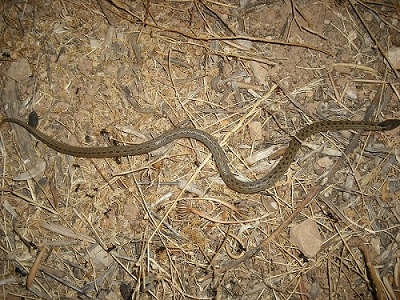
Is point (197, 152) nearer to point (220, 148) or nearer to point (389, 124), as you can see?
point (220, 148)

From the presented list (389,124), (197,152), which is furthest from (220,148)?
(389,124)

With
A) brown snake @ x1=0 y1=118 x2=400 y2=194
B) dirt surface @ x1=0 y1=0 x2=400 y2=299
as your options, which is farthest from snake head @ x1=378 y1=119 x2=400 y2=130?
dirt surface @ x1=0 y1=0 x2=400 y2=299

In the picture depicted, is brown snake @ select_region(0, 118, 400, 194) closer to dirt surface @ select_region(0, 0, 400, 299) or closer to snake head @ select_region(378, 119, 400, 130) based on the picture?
snake head @ select_region(378, 119, 400, 130)

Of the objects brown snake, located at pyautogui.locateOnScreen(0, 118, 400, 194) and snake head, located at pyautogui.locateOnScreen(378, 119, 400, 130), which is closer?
brown snake, located at pyautogui.locateOnScreen(0, 118, 400, 194)

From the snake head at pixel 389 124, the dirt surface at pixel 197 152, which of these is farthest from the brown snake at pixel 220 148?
the dirt surface at pixel 197 152
